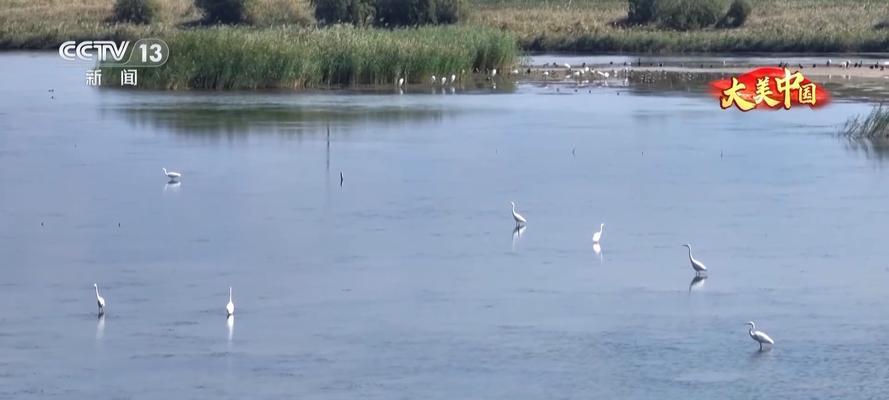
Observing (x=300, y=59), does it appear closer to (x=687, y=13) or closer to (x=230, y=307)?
(x=230, y=307)

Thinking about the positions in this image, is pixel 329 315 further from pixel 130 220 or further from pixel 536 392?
pixel 130 220

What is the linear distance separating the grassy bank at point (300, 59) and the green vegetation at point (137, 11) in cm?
2400

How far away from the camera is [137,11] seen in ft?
179

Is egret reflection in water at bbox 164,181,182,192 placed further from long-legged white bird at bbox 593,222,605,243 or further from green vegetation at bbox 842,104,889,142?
green vegetation at bbox 842,104,889,142

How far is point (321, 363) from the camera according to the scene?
29.4 feet

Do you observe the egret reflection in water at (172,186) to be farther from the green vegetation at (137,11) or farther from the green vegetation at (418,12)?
the green vegetation at (137,11)

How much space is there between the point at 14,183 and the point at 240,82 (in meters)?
12.2

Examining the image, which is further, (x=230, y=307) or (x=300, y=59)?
(x=300, y=59)

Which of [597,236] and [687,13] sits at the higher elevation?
[687,13]

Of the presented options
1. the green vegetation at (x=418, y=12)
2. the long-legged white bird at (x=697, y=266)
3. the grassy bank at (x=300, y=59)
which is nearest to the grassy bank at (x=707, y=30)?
the green vegetation at (x=418, y=12)

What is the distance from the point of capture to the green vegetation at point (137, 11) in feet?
179

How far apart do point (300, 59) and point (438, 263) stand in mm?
16911

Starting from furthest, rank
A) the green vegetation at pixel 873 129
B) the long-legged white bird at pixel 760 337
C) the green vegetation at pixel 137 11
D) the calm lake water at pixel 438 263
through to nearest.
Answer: the green vegetation at pixel 137 11
the green vegetation at pixel 873 129
the long-legged white bird at pixel 760 337
the calm lake water at pixel 438 263

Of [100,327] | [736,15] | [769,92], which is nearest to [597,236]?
[100,327]
